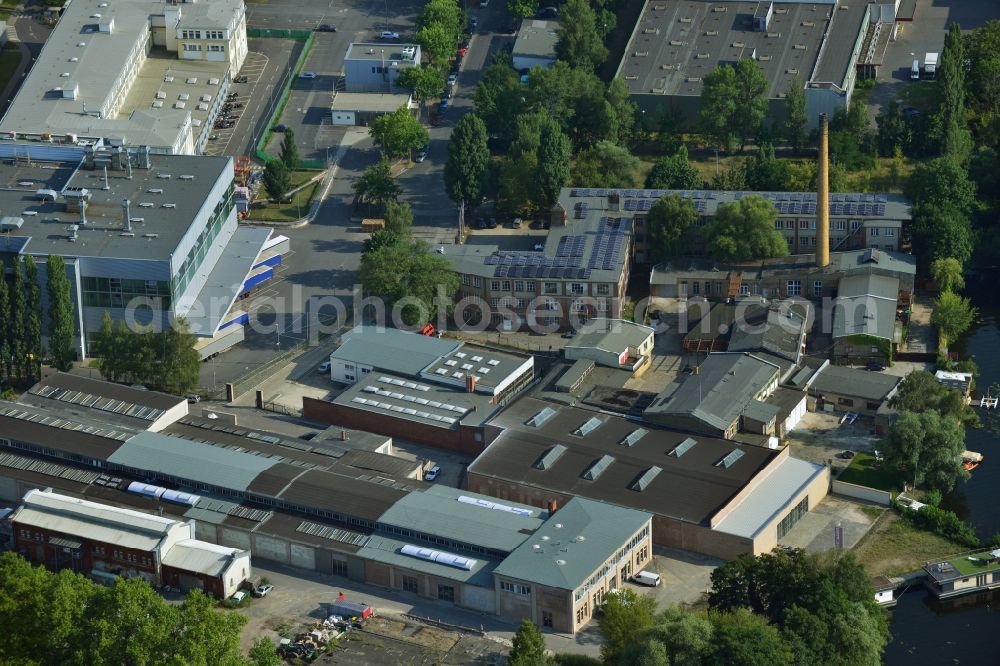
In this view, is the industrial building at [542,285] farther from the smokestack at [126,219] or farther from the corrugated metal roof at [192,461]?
the corrugated metal roof at [192,461]

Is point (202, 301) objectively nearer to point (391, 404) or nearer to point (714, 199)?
point (391, 404)

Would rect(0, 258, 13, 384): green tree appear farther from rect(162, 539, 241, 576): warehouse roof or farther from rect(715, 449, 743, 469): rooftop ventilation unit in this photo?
rect(715, 449, 743, 469): rooftop ventilation unit

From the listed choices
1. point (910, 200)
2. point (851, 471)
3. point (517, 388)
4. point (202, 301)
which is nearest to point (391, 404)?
point (517, 388)

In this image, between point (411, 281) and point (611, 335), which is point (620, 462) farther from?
point (411, 281)

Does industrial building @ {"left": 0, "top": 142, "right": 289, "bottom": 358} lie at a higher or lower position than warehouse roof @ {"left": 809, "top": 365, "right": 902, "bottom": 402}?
higher

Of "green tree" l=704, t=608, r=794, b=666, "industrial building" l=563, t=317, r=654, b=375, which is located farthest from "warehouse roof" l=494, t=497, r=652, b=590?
"industrial building" l=563, t=317, r=654, b=375

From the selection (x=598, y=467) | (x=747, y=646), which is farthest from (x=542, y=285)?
(x=747, y=646)

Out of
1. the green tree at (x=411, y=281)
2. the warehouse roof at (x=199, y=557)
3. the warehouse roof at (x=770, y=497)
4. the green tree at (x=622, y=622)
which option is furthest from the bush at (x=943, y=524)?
the warehouse roof at (x=199, y=557)
